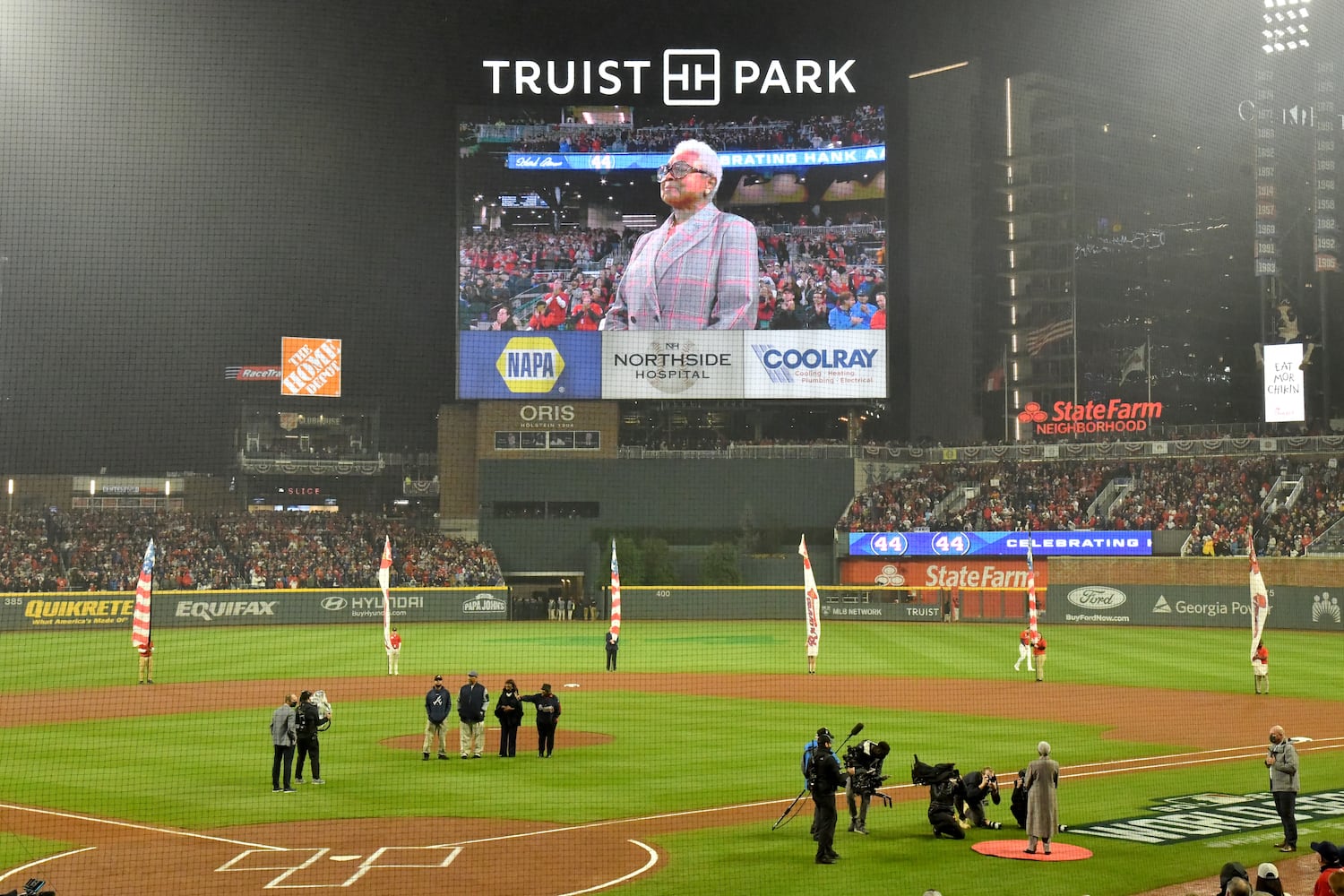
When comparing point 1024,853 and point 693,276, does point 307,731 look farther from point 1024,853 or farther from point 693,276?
point 693,276

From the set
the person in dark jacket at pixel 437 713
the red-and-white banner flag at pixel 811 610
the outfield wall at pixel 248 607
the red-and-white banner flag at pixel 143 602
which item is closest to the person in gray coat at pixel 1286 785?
the person in dark jacket at pixel 437 713

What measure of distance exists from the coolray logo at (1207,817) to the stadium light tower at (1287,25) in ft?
118

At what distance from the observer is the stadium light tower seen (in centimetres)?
4488

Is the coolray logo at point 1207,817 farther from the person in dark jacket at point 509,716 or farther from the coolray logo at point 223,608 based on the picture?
the coolray logo at point 223,608

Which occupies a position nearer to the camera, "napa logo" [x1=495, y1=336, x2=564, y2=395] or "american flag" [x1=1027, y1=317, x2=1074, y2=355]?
"napa logo" [x1=495, y1=336, x2=564, y2=395]

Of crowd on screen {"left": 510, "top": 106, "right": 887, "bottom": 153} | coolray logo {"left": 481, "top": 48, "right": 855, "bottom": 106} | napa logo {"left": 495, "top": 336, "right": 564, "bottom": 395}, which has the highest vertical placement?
coolray logo {"left": 481, "top": 48, "right": 855, "bottom": 106}

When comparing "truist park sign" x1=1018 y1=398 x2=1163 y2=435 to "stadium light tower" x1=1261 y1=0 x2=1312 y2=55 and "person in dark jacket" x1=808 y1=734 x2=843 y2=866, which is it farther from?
"person in dark jacket" x1=808 y1=734 x2=843 y2=866

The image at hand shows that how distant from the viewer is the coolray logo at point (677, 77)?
61.8 metres

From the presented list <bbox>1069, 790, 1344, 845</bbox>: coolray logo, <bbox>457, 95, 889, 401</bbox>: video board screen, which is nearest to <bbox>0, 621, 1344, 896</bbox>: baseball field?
<bbox>1069, 790, 1344, 845</bbox>: coolray logo

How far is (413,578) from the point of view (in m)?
58.1

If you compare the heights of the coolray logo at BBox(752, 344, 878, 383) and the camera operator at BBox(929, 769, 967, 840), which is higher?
the coolray logo at BBox(752, 344, 878, 383)

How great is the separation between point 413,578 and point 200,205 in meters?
18.4

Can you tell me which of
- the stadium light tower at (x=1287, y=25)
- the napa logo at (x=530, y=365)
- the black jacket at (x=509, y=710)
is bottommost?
the black jacket at (x=509, y=710)

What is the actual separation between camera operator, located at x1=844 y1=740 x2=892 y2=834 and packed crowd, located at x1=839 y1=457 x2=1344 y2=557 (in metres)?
40.0
